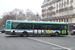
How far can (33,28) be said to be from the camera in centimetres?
2391

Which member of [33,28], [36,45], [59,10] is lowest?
[36,45]

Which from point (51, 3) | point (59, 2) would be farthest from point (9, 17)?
point (59, 2)

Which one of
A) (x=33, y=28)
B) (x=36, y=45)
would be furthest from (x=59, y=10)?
(x=36, y=45)

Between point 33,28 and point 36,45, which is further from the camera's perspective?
point 33,28

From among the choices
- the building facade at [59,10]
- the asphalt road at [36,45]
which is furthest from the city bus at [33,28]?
the building facade at [59,10]

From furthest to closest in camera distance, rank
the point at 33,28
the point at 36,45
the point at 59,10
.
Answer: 1. the point at 59,10
2. the point at 33,28
3. the point at 36,45

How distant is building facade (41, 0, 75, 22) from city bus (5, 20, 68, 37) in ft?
105

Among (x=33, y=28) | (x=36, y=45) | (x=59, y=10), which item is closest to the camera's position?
(x=36, y=45)

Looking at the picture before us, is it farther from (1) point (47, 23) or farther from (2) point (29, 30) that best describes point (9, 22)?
(1) point (47, 23)

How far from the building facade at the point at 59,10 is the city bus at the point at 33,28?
105 feet

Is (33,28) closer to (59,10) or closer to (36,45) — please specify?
(36,45)

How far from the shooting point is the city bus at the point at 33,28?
22.7m

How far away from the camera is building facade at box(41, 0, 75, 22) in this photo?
183 ft

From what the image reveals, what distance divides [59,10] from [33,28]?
42538mm
